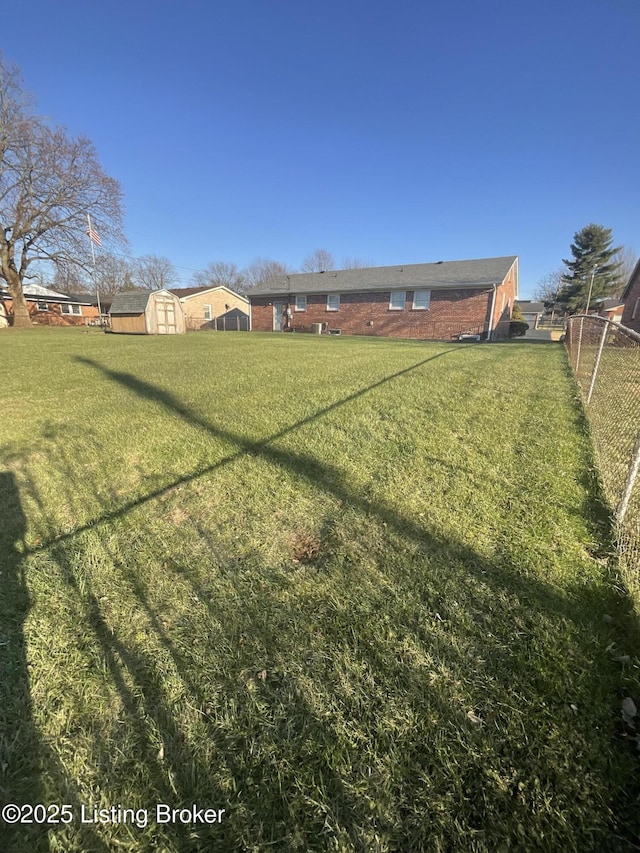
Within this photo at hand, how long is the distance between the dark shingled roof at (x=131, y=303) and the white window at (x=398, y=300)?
50.0ft

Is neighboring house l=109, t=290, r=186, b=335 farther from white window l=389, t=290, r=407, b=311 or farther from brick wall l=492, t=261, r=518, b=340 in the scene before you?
brick wall l=492, t=261, r=518, b=340

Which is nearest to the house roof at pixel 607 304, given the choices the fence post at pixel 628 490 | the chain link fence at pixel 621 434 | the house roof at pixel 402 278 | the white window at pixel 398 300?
the house roof at pixel 402 278

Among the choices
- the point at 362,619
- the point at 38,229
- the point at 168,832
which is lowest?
the point at 168,832

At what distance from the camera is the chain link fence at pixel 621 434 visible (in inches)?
94.0

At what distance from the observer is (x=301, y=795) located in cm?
121

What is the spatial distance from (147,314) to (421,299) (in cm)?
1689

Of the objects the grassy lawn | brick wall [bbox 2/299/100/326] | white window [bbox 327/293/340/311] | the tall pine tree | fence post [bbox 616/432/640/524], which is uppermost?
the tall pine tree

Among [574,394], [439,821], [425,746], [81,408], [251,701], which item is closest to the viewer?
[439,821]

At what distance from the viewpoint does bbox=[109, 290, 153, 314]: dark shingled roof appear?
22766 millimetres

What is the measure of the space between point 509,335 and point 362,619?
26721 mm

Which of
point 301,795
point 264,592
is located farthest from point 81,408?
point 301,795

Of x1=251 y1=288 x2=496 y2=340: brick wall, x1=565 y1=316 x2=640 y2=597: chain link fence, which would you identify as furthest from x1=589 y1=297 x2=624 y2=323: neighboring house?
x1=565 y1=316 x2=640 y2=597: chain link fence

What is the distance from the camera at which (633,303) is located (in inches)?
902

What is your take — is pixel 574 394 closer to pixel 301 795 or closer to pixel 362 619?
pixel 362 619
